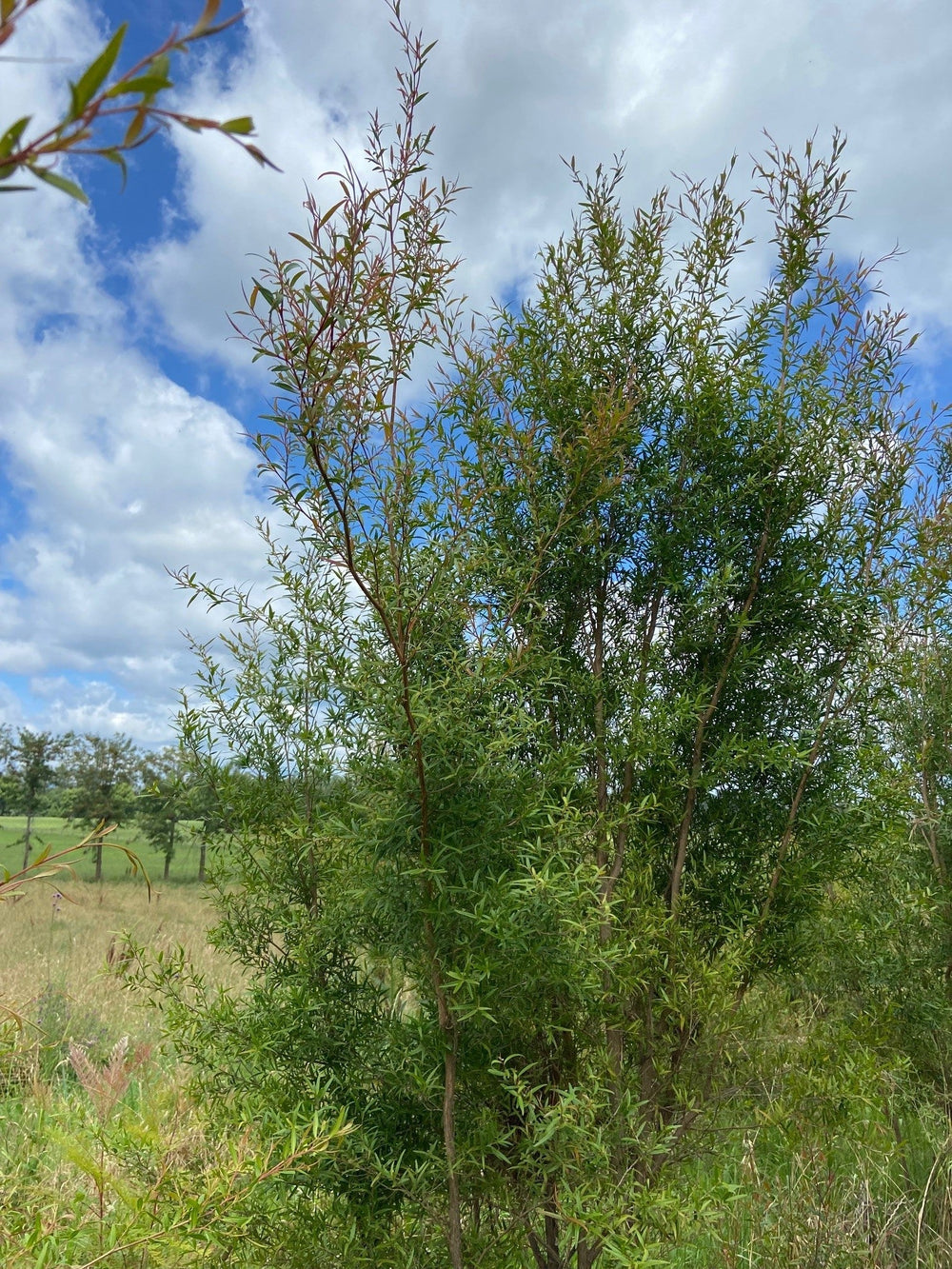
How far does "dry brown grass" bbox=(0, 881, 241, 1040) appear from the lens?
8.72 meters

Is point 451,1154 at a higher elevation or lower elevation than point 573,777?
lower

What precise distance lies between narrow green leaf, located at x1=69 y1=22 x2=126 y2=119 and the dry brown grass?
1.09 metres

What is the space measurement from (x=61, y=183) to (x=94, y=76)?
72mm

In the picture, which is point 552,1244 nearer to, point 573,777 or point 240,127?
point 573,777

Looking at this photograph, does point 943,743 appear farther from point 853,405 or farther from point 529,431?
point 529,431

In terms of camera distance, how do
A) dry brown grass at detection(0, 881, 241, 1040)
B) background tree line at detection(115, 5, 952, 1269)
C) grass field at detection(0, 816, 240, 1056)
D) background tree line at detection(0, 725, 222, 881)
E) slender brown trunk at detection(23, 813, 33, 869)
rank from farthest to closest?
background tree line at detection(0, 725, 222, 881) → slender brown trunk at detection(23, 813, 33, 869) → dry brown grass at detection(0, 881, 241, 1040) → grass field at detection(0, 816, 240, 1056) → background tree line at detection(115, 5, 952, 1269)

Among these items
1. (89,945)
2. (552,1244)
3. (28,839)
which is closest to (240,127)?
(552,1244)

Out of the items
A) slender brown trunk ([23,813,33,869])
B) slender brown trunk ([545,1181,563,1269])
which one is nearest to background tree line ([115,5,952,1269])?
slender brown trunk ([545,1181,563,1269])

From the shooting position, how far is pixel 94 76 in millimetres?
604

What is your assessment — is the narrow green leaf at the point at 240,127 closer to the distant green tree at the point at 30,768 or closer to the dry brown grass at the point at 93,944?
the dry brown grass at the point at 93,944

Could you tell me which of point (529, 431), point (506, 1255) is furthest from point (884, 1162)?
point (529, 431)

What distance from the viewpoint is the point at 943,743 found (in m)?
6.79

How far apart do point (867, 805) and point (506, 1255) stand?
2278 mm

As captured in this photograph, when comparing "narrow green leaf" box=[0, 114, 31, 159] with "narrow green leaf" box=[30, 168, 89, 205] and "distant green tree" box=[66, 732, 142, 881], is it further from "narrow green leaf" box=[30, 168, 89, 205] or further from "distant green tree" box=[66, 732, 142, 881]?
"distant green tree" box=[66, 732, 142, 881]
